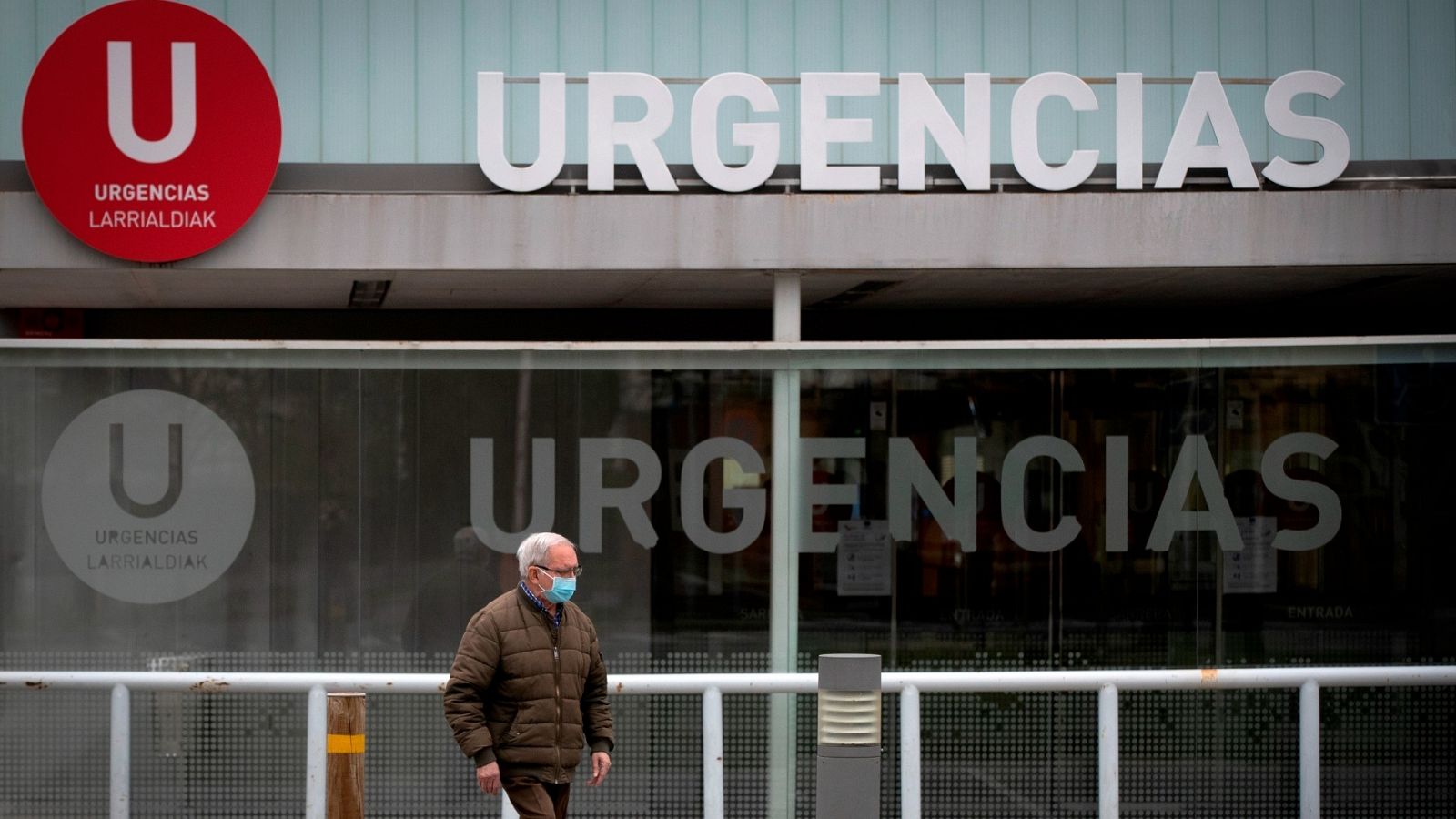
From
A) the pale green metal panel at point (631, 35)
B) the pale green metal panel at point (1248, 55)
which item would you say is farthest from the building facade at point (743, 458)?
the pale green metal panel at point (1248, 55)

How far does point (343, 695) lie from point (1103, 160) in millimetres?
6051

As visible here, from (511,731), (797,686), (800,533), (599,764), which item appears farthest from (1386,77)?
(511,731)

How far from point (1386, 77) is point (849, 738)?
6.23 m

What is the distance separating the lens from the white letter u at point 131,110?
9039 millimetres

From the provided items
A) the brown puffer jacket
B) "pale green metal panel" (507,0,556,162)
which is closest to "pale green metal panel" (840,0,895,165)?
"pale green metal panel" (507,0,556,162)

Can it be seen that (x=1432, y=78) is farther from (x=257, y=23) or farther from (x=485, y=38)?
(x=257, y=23)

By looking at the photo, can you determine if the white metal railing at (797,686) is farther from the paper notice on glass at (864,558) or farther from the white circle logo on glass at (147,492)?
the paper notice on glass at (864,558)

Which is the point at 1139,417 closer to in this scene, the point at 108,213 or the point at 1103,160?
the point at 1103,160

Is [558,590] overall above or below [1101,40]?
below

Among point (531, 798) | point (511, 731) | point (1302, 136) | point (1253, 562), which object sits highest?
point (1302, 136)

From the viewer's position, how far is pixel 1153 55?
10.1m

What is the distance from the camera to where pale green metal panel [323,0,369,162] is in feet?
31.7

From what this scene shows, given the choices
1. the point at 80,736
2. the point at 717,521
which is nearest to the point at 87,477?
the point at 80,736

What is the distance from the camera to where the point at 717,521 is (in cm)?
921
